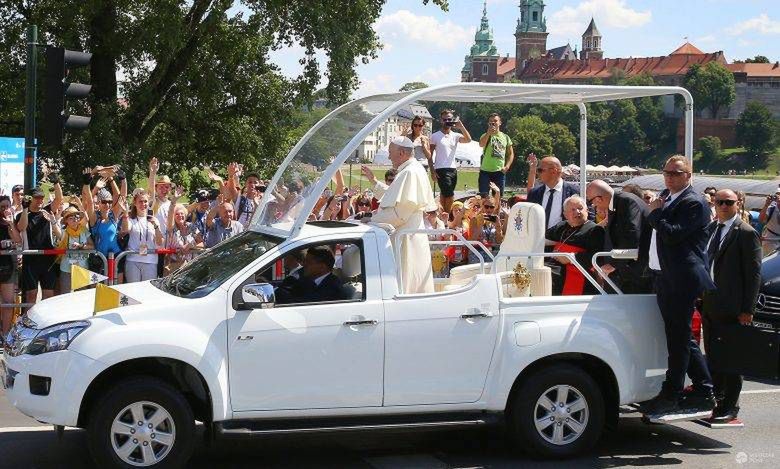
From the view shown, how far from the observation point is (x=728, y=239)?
8938mm

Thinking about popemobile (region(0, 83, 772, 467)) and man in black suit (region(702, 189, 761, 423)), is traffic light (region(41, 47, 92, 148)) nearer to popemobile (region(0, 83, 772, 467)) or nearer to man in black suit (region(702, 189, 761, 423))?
popemobile (region(0, 83, 772, 467))

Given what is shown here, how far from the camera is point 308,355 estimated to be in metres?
7.36

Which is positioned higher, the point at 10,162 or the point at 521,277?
the point at 10,162

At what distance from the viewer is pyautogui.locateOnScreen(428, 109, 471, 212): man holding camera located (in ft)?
47.9

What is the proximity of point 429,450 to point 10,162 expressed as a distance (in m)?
12.5

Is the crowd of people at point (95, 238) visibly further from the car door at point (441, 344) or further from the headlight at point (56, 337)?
the car door at point (441, 344)

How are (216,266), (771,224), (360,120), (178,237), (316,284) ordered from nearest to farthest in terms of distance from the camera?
(316,284) < (216,266) < (360,120) < (178,237) < (771,224)

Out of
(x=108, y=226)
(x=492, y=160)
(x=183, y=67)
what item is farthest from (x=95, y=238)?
(x=183, y=67)

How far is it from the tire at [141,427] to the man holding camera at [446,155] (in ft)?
26.0

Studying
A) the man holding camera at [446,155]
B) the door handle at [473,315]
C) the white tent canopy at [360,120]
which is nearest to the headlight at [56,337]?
the white tent canopy at [360,120]

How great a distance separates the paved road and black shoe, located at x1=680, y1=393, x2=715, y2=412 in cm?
36

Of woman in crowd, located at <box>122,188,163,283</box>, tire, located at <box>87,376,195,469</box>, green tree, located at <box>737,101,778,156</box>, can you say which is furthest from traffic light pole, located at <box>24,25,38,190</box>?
green tree, located at <box>737,101,778,156</box>

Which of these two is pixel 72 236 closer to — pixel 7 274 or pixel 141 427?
pixel 7 274

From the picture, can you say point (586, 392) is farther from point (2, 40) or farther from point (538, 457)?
point (2, 40)
